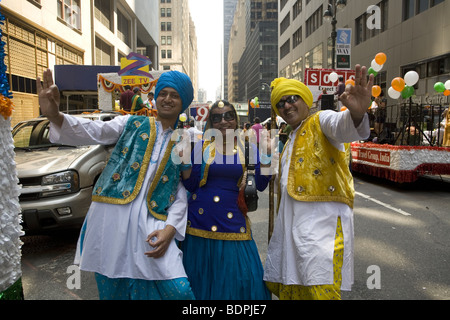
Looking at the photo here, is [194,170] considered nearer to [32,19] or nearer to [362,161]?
[362,161]

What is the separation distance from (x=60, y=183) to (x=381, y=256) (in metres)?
4.22

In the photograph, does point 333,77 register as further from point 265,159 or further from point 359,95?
point 359,95

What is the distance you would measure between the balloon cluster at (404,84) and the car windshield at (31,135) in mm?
8497

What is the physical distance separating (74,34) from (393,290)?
20.3 metres

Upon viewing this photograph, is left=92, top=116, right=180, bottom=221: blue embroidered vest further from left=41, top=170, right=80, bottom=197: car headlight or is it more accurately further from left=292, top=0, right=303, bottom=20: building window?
left=292, top=0, right=303, bottom=20: building window

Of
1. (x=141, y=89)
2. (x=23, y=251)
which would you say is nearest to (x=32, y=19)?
(x=141, y=89)

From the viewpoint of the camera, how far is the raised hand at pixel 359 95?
202 centimetres

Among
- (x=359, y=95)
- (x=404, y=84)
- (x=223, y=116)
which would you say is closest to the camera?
(x=359, y=95)

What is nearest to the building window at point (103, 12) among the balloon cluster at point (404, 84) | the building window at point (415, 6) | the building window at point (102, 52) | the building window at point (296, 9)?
the building window at point (102, 52)

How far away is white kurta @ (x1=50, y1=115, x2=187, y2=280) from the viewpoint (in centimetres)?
217

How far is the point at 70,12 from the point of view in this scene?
60.0 ft

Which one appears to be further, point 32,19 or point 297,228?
point 32,19

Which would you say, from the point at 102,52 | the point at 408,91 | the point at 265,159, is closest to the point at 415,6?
the point at 408,91

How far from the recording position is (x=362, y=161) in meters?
11.1
